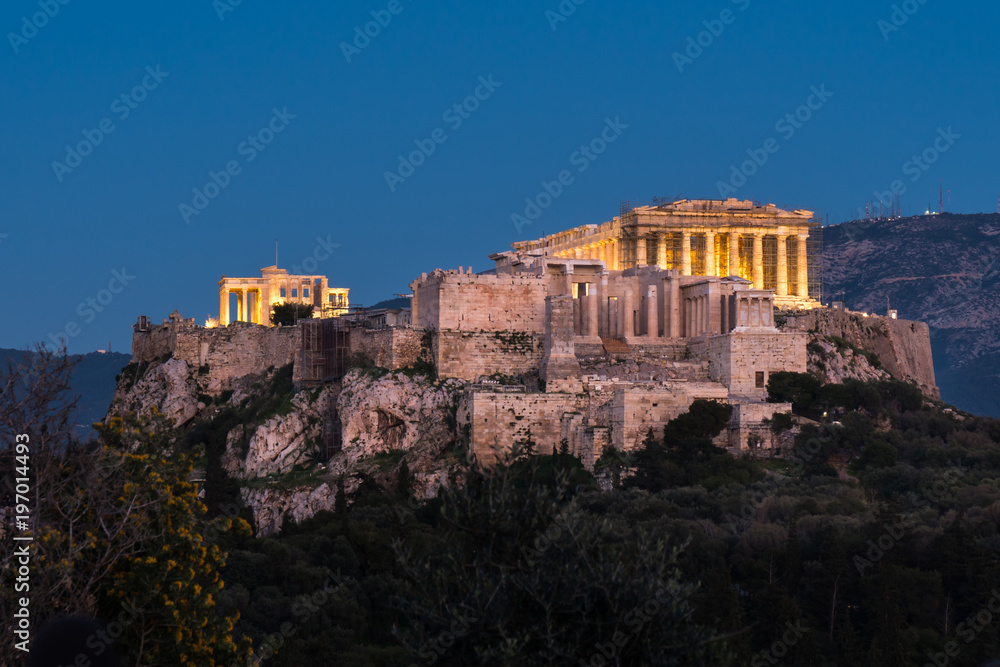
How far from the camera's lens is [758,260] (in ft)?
254

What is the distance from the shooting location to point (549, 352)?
2295 inches

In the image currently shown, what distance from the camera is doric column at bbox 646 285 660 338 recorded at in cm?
6488

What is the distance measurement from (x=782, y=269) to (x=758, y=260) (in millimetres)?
1459

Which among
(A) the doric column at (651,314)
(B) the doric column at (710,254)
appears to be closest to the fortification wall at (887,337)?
(B) the doric column at (710,254)

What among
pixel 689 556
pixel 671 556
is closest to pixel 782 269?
pixel 689 556

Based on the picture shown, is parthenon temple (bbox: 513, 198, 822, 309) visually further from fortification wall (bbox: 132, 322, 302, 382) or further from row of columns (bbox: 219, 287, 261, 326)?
row of columns (bbox: 219, 287, 261, 326)

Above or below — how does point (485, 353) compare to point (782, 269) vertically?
below

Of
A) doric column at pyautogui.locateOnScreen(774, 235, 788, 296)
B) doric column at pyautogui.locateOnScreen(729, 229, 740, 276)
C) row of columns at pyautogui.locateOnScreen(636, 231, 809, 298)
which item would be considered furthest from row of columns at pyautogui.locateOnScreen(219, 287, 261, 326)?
doric column at pyautogui.locateOnScreen(774, 235, 788, 296)

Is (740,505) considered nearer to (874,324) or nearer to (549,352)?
(549,352)

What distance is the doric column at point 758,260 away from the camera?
252 feet

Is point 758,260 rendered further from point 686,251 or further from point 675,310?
point 675,310

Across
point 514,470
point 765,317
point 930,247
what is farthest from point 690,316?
point 930,247

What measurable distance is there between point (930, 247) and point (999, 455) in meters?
117

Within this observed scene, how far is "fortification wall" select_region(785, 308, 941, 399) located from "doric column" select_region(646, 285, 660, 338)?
739 cm
